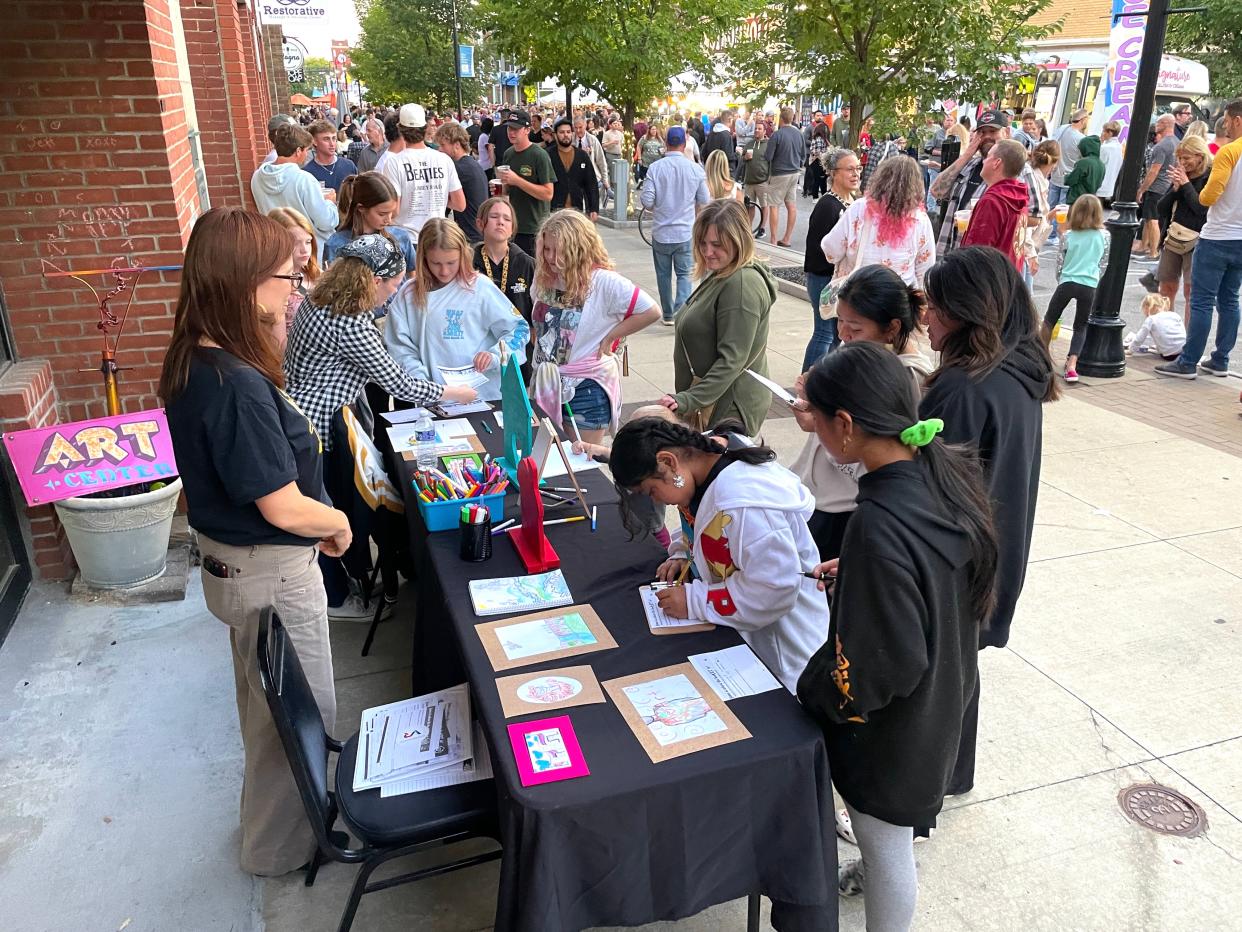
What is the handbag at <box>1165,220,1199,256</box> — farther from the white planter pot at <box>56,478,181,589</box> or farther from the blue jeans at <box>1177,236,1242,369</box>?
the white planter pot at <box>56,478,181,589</box>

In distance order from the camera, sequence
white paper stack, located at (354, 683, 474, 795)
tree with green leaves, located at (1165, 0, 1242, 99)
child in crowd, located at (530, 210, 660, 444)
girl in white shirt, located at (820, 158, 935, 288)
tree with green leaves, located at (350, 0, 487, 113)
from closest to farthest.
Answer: white paper stack, located at (354, 683, 474, 795)
child in crowd, located at (530, 210, 660, 444)
girl in white shirt, located at (820, 158, 935, 288)
tree with green leaves, located at (1165, 0, 1242, 99)
tree with green leaves, located at (350, 0, 487, 113)

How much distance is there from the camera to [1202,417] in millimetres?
7195

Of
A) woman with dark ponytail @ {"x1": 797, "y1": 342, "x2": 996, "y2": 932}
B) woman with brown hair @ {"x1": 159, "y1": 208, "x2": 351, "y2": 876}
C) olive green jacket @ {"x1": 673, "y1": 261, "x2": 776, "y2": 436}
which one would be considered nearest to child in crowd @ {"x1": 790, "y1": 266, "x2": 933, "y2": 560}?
olive green jacket @ {"x1": 673, "y1": 261, "x2": 776, "y2": 436}

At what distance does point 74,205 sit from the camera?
4.75m

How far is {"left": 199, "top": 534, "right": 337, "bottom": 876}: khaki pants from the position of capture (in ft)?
8.86

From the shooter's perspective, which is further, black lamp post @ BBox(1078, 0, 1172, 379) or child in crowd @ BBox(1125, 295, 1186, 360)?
child in crowd @ BBox(1125, 295, 1186, 360)

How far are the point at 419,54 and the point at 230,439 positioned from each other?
4136 cm

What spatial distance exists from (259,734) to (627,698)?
1.17m

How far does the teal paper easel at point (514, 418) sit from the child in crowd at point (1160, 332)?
7.17m

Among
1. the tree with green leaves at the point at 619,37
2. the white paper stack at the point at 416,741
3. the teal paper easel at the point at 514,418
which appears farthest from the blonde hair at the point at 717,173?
the white paper stack at the point at 416,741

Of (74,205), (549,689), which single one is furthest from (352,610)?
(74,205)

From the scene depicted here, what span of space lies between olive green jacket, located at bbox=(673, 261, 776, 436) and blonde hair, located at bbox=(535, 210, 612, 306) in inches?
20.8

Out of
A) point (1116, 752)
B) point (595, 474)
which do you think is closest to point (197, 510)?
point (595, 474)

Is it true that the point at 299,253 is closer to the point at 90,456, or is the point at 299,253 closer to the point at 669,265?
the point at 90,456
